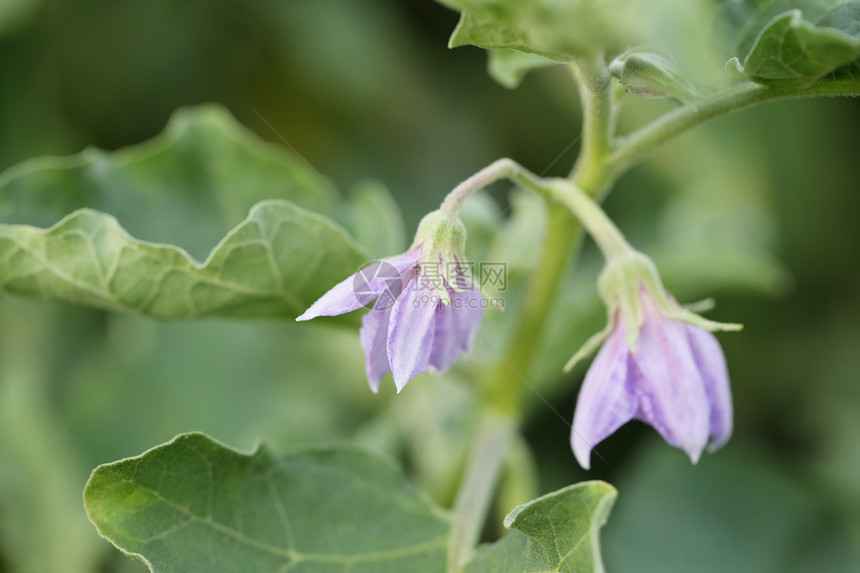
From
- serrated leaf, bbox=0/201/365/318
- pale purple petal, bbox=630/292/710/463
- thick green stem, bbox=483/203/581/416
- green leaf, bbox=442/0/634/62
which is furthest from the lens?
thick green stem, bbox=483/203/581/416

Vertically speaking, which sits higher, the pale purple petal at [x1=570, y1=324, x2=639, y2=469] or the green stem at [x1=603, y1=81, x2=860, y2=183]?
the green stem at [x1=603, y1=81, x2=860, y2=183]

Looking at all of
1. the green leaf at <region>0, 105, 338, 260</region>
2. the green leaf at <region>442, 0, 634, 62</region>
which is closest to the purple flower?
the green leaf at <region>442, 0, 634, 62</region>

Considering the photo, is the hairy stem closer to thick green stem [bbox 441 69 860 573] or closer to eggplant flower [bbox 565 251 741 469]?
thick green stem [bbox 441 69 860 573]

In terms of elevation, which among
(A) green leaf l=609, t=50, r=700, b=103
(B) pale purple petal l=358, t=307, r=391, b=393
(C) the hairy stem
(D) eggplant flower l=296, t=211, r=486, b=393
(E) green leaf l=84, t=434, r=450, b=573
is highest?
(A) green leaf l=609, t=50, r=700, b=103

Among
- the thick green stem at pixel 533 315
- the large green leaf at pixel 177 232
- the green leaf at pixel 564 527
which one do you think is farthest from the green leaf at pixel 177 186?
the green leaf at pixel 564 527

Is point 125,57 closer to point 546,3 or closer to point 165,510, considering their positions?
point 165,510

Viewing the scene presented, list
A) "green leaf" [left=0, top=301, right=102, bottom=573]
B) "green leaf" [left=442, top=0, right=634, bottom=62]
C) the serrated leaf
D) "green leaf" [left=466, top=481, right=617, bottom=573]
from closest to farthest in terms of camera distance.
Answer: "green leaf" [left=442, top=0, right=634, bottom=62]
"green leaf" [left=466, top=481, right=617, bottom=573]
the serrated leaf
"green leaf" [left=0, top=301, right=102, bottom=573]

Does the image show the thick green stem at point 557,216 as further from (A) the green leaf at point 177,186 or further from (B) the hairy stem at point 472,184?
(A) the green leaf at point 177,186

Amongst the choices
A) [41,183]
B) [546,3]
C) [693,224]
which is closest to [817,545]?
[693,224]
